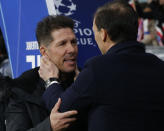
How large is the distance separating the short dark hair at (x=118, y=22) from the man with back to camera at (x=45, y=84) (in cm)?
51

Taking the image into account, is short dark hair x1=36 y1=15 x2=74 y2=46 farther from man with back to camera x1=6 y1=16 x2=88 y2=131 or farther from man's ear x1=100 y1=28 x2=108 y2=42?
man's ear x1=100 y1=28 x2=108 y2=42

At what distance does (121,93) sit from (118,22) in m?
0.42

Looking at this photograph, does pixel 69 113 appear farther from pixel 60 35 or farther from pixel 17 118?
pixel 60 35

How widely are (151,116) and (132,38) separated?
47 centimetres

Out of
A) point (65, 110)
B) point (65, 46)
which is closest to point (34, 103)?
point (65, 110)

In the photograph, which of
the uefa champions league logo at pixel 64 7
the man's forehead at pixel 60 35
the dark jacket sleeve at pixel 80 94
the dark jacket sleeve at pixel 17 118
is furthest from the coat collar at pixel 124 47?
the uefa champions league logo at pixel 64 7

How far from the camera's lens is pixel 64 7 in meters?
3.51

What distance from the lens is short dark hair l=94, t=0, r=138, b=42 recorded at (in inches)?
91.8

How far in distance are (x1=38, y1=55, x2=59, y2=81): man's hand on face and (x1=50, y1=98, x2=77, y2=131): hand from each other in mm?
431

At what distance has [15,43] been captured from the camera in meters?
3.63

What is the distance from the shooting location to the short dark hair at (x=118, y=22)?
7.65 feet

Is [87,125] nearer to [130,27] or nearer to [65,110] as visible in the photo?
[65,110]

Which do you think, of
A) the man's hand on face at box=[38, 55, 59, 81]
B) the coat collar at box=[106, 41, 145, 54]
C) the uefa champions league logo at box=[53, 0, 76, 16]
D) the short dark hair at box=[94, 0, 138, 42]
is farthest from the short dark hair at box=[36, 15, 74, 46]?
the coat collar at box=[106, 41, 145, 54]

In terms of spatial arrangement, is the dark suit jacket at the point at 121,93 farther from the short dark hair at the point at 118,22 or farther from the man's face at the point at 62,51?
the man's face at the point at 62,51
